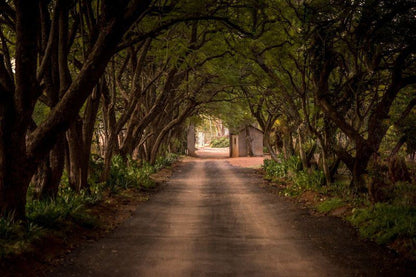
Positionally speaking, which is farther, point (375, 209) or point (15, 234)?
point (375, 209)

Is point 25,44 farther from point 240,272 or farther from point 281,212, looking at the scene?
point 281,212

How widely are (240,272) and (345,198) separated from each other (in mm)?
6488

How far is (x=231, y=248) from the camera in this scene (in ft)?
23.3

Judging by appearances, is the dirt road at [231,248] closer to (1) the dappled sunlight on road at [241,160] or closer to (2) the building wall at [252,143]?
(1) the dappled sunlight on road at [241,160]

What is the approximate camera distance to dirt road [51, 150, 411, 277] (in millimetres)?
5836

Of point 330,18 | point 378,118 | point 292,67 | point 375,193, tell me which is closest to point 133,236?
point 375,193

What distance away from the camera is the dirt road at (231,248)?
5.84 metres

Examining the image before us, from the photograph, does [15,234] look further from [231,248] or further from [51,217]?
[231,248]

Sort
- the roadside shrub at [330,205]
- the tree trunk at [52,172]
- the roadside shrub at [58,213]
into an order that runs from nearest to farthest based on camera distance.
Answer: the roadside shrub at [58,213], the tree trunk at [52,172], the roadside shrub at [330,205]

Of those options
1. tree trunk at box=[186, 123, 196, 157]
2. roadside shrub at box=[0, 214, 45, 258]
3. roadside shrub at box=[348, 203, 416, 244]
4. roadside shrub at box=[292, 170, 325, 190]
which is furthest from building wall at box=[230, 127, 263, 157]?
roadside shrub at box=[0, 214, 45, 258]

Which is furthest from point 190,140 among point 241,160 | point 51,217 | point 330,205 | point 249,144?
point 51,217

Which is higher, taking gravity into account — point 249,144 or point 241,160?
point 249,144

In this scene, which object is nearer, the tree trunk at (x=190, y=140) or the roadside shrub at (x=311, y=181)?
the roadside shrub at (x=311, y=181)

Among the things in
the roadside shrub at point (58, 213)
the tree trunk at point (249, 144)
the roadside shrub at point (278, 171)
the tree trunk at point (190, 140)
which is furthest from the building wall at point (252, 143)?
the roadside shrub at point (58, 213)
